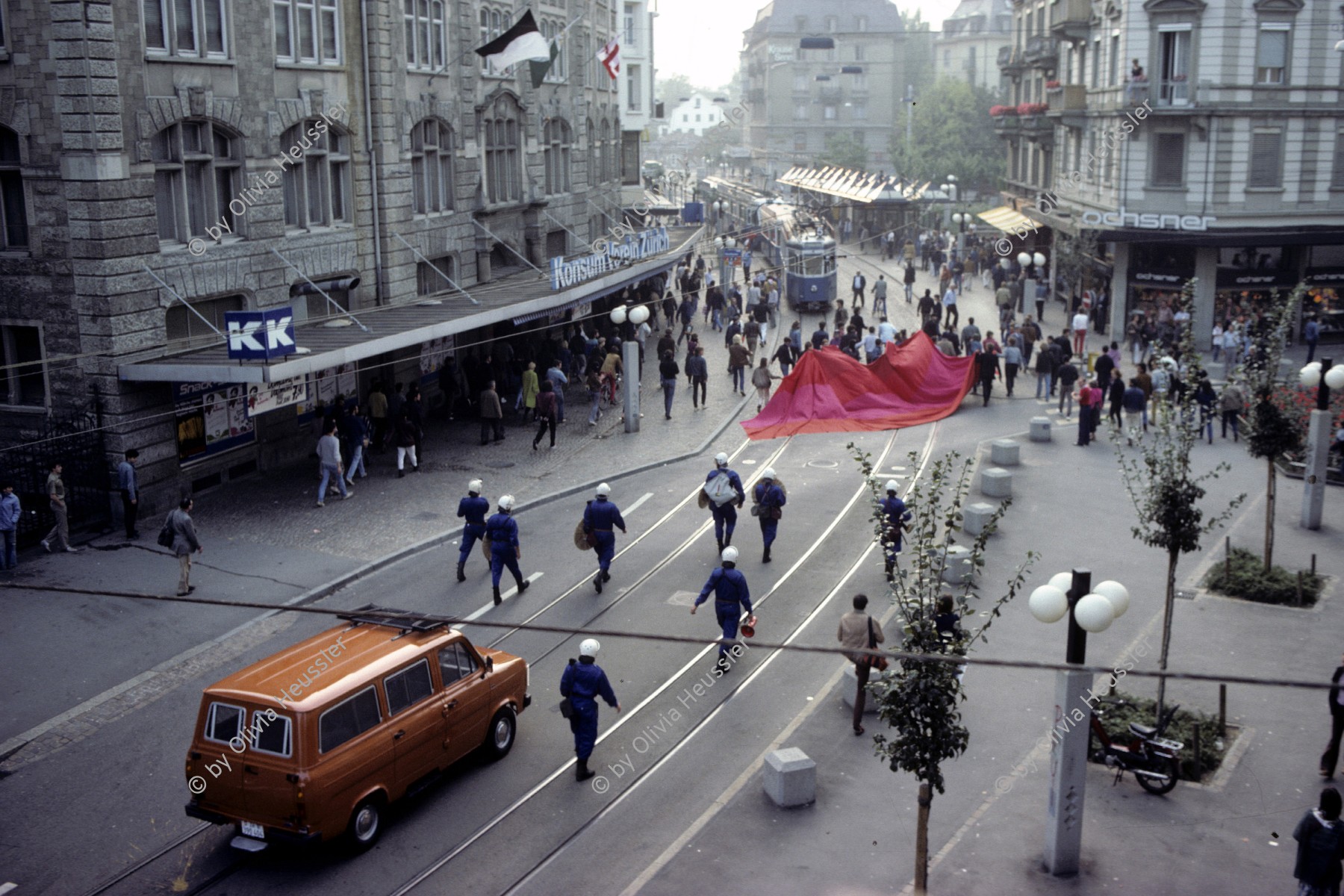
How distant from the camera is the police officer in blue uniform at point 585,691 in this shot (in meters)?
12.5

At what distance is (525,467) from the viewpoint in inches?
1013

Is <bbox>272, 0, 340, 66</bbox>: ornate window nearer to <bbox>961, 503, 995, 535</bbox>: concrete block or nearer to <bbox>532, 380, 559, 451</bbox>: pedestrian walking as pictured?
<bbox>532, 380, 559, 451</bbox>: pedestrian walking

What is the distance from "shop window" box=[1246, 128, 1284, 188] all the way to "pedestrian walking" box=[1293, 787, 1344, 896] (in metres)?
31.7

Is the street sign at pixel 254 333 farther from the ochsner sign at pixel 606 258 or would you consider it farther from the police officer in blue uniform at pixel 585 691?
the ochsner sign at pixel 606 258

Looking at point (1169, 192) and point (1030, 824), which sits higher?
point (1169, 192)

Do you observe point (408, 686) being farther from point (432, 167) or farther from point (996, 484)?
point (432, 167)

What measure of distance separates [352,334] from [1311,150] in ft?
93.1

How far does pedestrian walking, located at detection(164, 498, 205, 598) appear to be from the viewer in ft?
57.9

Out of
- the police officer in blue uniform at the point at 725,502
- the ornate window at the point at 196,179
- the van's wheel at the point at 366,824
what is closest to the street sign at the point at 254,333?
Answer: the ornate window at the point at 196,179

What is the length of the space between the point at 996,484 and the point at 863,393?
11.2 feet

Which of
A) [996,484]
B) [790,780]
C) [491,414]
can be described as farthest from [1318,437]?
[491,414]

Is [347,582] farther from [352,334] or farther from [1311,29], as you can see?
[1311,29]

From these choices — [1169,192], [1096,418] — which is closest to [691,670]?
[1096,418]

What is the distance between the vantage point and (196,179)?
23047 mm
